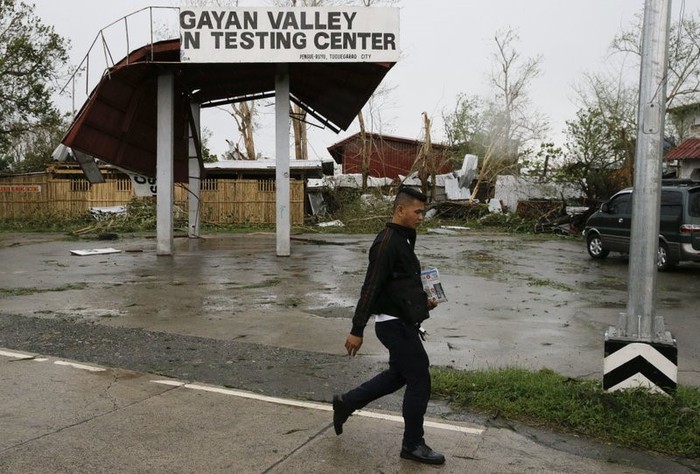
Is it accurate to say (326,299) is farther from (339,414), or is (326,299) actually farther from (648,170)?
(648,170)

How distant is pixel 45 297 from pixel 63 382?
531 cm

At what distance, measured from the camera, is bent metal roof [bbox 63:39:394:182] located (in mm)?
16434

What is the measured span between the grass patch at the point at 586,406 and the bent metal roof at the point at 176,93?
11.1m

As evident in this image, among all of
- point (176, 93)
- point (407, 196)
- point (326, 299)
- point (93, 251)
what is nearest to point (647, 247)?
point (407, 196)

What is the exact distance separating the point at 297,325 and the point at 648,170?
4.95 meters

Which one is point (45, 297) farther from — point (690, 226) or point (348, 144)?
point (348, 144)

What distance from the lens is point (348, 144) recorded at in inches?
1741

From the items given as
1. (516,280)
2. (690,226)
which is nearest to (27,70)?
(516,280)

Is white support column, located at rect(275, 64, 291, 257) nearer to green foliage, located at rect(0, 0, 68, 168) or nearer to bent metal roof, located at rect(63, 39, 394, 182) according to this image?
bent metal roof, located at rect(63, 39, 394, 182)

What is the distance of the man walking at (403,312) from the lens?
A: 14.1ft

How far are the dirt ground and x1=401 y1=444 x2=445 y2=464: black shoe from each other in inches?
102

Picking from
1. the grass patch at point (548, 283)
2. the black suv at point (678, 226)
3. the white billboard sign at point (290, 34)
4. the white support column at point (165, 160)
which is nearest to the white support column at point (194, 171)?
the white support column at point (165, 160)

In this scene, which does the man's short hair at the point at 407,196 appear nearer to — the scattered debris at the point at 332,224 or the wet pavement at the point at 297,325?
the wet pavement at the point at 297,325

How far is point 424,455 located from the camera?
4293 mm
